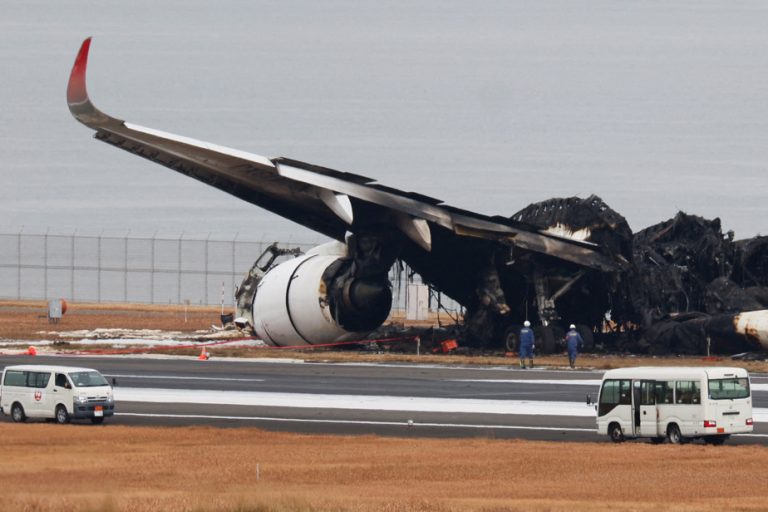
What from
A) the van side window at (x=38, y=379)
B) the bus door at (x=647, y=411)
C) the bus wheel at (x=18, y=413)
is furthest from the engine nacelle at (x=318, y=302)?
the bus door at (x=647, y=411)

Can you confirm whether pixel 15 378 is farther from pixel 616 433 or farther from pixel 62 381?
pixel 616 433

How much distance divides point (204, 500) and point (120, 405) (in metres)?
24.1

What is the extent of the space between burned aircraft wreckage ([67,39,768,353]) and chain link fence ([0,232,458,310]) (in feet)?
230

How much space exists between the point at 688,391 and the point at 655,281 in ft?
115

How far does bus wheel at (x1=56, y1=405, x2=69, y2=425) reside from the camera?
4300 cm

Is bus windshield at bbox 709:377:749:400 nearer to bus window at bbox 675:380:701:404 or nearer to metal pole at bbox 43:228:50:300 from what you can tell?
bus window at bbox 675:380:701:404

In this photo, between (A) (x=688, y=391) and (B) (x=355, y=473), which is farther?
(A) (x=688, y=391)

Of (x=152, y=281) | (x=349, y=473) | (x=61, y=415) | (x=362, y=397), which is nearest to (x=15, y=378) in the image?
(x=61, y=415)

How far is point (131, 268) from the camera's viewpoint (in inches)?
5773

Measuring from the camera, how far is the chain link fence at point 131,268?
475ft

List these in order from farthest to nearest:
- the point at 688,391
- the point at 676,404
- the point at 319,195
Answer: the point at 319,195, the point at 676,404, the point at 688,391

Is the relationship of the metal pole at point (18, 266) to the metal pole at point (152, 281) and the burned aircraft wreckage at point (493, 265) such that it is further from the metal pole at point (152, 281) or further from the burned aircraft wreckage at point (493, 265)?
the burned aircraft wreckage at point (493, 265)

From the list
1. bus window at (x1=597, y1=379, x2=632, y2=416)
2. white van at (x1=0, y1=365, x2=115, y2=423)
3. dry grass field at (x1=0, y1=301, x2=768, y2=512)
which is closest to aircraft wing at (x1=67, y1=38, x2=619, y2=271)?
white van at (x1=0, y1=365, x2=115, y2=423)

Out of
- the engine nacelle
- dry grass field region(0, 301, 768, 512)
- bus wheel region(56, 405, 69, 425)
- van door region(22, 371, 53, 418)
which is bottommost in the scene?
dry grass field region(0, 301, 768, 512)
